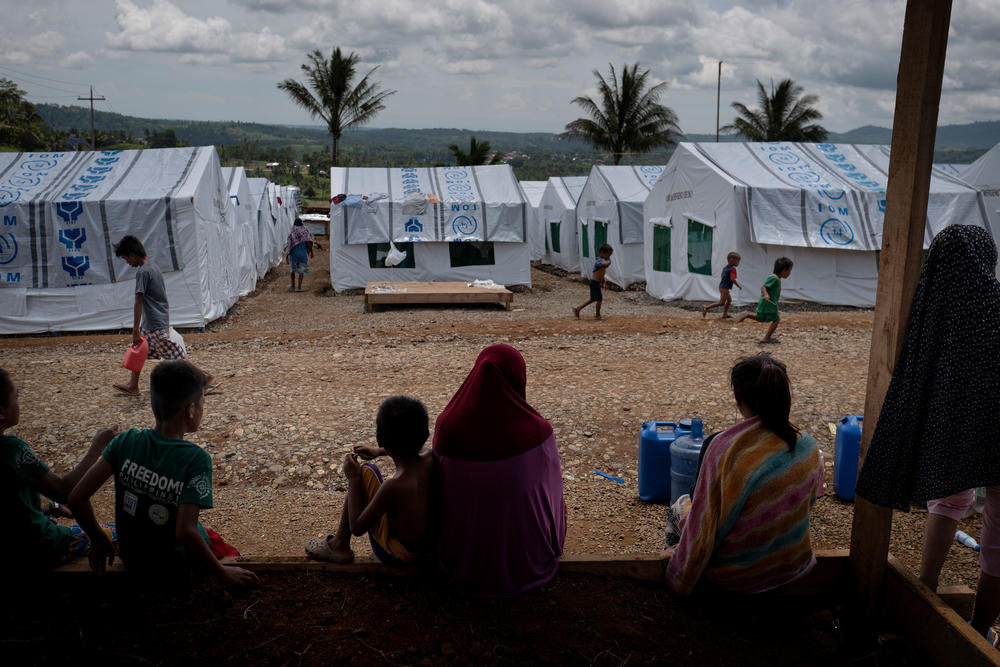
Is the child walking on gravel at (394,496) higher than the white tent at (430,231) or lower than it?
lower

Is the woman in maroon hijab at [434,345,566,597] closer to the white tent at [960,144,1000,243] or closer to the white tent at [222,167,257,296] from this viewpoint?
the white tent at [222,167,257,296]

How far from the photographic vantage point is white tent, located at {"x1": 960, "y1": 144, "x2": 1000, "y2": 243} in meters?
14.8

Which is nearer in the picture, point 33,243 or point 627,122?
point 33,243

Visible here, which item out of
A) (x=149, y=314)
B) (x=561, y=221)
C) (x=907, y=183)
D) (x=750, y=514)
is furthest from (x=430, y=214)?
(x=907, y=183)

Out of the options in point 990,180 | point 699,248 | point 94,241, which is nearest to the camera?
point 94,241

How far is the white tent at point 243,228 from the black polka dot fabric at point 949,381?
14780 millimetres

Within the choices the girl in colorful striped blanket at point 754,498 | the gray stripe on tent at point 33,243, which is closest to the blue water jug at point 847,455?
the girl in colorful striped blanket at point 754,498

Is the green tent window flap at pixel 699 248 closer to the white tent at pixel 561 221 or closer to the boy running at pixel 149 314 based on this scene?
the white tent at pixel 561 221

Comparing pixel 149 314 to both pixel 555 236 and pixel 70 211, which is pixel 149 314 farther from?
pixel 555 236

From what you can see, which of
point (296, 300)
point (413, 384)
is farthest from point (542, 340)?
point (296, 300)

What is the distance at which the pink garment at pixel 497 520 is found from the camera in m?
2.52

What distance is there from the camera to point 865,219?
1334 cm

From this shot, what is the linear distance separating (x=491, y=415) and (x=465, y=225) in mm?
14161

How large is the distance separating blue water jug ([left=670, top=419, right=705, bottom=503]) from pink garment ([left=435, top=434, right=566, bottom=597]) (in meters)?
1.44
